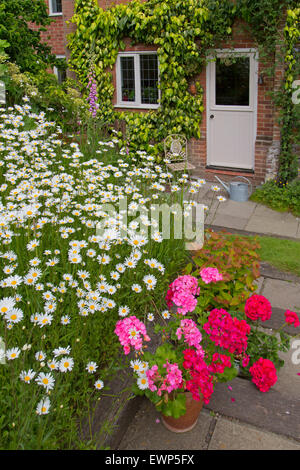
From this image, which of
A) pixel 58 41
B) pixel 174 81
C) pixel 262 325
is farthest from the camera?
pixel 58 41

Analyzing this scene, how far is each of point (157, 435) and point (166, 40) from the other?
25.5 ft

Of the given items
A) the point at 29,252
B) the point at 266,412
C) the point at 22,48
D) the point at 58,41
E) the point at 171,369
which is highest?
the point at 58,41

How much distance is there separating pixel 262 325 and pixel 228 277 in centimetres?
71

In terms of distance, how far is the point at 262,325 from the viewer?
368 centimetres

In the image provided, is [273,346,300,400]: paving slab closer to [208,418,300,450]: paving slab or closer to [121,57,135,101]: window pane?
[208,418,300,450]: paving slab

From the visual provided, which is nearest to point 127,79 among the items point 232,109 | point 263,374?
point 232,109

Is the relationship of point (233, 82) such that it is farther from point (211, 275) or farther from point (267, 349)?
point (267, 349)

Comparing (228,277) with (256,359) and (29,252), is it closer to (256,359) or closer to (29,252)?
(256,359)

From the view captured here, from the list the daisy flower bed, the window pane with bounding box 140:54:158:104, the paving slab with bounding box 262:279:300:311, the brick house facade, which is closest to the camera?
the daisy flower bed

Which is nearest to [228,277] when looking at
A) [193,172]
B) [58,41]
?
[193,172]

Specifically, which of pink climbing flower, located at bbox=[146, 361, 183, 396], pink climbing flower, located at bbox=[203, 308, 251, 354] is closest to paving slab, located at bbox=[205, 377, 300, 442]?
pink climbing flower, located at bbox=[203, 308, 251, 354]

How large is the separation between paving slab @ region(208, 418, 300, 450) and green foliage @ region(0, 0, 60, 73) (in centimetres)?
693

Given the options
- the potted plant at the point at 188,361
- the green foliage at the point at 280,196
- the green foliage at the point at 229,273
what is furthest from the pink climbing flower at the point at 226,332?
the green foliage at the point at 280,196

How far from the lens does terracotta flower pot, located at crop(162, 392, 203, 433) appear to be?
99.1 inches
